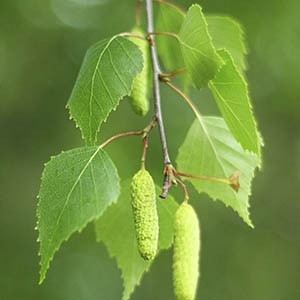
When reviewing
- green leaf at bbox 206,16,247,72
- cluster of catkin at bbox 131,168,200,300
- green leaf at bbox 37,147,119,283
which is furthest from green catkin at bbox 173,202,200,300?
green leaf at bbox 206,16,247,72

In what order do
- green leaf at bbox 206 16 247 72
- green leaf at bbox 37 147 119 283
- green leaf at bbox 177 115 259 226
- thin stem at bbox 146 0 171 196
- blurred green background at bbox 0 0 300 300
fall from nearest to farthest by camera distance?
green leaf at bbox 37 147 119 283
thin stem at bbox 146 0 171 196
green leaf at bbox 177 115 259 226
green leaf at bbox 206 16 247 72
blurred green background at bbox 0 0 300 300

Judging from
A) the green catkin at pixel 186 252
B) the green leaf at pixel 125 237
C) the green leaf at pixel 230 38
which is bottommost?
the green leaf at pixel 125 237

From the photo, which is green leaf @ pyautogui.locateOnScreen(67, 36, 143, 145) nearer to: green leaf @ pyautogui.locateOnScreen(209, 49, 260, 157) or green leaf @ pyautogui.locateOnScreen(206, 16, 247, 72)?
green leaf @ pyautogui.locateOnScreen(209, 49, 260, 157)

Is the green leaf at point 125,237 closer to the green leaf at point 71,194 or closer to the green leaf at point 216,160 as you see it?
the green leaf at point 216,160

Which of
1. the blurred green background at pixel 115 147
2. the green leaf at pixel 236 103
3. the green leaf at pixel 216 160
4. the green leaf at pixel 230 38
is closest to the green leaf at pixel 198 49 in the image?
the green leaf at pixel 236 103

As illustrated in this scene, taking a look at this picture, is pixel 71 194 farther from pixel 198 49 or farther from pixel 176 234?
pixel 198 49
